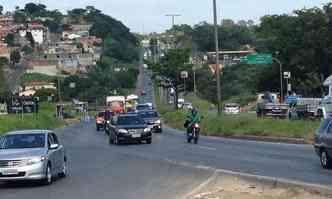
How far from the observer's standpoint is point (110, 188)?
20250mm

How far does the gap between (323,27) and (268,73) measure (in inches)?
565

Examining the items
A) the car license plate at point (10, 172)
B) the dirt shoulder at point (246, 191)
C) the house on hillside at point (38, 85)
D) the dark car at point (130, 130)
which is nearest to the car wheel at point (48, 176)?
the car license plate at point (10, 172)

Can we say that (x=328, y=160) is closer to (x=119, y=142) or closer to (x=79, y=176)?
(x=79, y=176)

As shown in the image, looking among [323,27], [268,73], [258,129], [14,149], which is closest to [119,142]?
[258,129]

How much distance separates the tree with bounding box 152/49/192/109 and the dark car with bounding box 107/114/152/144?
53351mm

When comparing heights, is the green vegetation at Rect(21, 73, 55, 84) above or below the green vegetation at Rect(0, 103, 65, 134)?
above

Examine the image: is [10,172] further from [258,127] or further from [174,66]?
[174,66]

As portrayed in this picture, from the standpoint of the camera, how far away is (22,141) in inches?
883

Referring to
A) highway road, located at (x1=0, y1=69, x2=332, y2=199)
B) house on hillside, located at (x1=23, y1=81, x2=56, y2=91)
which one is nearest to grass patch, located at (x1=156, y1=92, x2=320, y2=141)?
highway road, located at (x1=0, y1=69, x2=332, y2=199)

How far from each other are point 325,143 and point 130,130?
21379 mm

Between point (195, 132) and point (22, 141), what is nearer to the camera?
point (22, 141)

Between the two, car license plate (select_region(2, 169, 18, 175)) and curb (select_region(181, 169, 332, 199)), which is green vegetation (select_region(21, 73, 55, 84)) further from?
curb (select_region(181, 169, 332, 199))

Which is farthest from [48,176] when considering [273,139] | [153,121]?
[153,121]

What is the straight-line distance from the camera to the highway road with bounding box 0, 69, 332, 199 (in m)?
19.4
